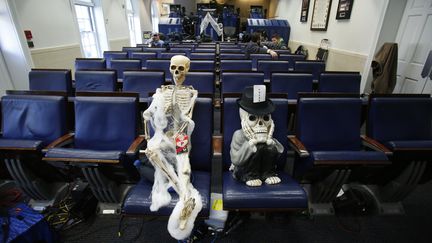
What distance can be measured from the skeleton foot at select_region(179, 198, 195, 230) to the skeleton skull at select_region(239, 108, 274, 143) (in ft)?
1.74

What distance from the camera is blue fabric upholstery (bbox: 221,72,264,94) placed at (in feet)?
8.25

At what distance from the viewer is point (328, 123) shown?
1645 mm

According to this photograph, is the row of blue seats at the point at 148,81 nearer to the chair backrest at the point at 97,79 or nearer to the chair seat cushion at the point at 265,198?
the chair backrest at the point at 97,79

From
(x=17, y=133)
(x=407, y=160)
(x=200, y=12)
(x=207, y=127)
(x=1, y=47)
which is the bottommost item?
(x=407, y=160)

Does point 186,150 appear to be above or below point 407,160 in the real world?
above

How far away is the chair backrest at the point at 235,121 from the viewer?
1.53m

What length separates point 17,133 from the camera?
1.64 m

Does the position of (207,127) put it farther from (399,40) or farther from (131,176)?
(399,40)

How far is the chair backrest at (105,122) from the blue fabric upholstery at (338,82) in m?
2.42

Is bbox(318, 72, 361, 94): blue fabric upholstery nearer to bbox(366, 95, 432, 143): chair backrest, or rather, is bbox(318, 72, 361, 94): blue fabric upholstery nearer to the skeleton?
bbox(366, 95, 432, 143): chair backrest

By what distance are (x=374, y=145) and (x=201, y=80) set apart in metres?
1.86

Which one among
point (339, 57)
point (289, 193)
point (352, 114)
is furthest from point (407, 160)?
point (339, 57)

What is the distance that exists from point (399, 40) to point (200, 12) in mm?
9613

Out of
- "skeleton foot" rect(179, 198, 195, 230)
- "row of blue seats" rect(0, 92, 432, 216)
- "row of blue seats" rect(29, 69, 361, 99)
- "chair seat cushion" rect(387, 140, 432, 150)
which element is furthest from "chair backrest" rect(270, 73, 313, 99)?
"skeleton foot" rect(179, 198, 195, 230)
